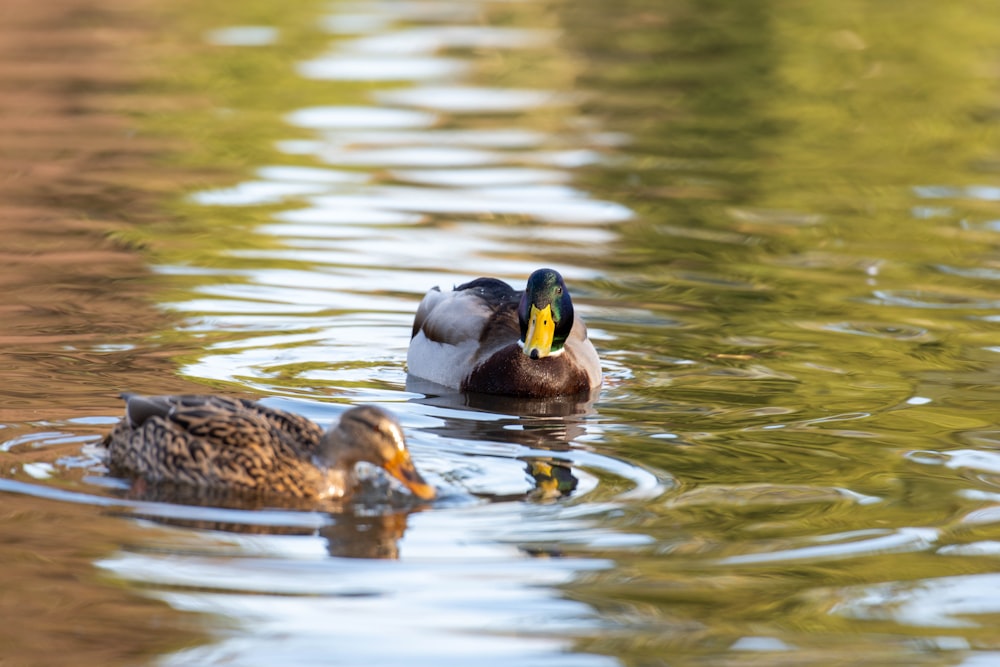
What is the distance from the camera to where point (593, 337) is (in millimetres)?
11039

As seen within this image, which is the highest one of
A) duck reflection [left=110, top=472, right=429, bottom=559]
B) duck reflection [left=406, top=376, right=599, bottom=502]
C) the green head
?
the green head

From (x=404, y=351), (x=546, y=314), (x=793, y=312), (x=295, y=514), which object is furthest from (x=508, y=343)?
(x=295, y=514)

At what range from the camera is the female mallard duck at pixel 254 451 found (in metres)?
7.09

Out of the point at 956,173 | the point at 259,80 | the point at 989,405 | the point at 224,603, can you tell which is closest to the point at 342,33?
the point at 259,80

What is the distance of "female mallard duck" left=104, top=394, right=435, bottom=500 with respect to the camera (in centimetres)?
709

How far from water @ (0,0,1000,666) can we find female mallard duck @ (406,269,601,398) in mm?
187

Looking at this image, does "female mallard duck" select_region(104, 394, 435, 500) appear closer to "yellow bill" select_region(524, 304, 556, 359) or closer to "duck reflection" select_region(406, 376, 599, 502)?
"duck reflection" select_region(406, 376, 599, 502)

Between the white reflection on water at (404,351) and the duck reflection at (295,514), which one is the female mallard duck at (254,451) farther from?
the white reflection on water at (404,351)

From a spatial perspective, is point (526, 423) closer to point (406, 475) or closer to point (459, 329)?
point (459, 329)

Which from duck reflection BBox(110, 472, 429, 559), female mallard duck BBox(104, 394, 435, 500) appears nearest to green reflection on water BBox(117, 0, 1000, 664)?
duck reflection BBox(110, 472, 429, 559)

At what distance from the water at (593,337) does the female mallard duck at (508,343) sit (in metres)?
0.19

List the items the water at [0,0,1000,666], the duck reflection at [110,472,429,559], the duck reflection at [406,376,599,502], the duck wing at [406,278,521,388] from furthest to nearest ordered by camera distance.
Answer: the duck wing at [406,278,521,388]
the duck reflection at [406,376,599,502]
the duck reflection at [110,472,429,559]
the water at [0,0,1000,666]

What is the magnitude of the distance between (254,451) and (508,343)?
3.15 meters

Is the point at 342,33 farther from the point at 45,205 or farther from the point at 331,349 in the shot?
the point at 331,349
